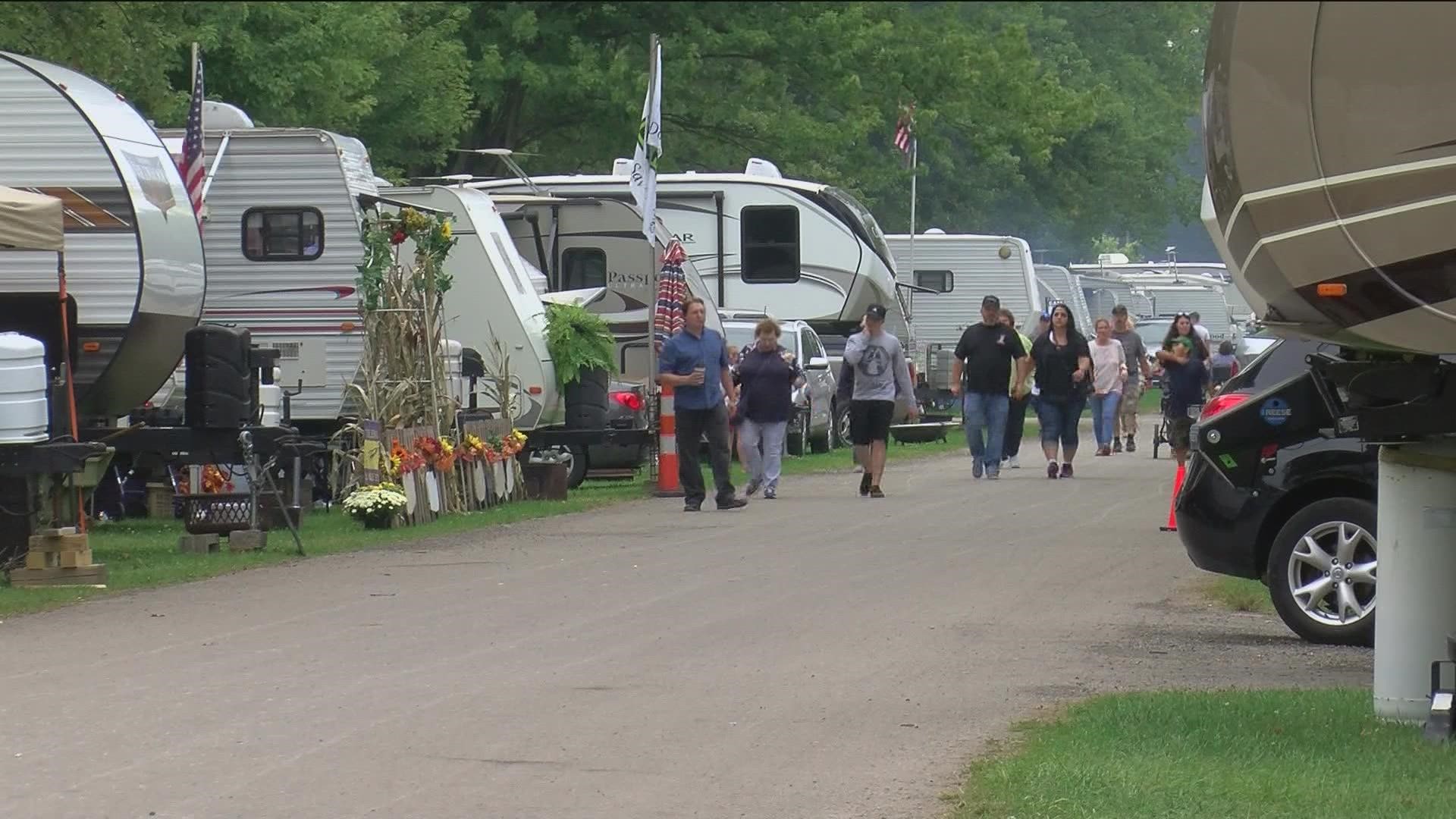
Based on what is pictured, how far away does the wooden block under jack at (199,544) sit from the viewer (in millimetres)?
16547

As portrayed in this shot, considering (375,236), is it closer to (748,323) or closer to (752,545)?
(752,545)

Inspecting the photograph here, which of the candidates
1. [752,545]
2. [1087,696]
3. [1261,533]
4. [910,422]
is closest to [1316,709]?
[1087,696]

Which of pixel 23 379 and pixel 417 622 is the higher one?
pixel 23 379

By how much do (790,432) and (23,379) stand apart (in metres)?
16.4

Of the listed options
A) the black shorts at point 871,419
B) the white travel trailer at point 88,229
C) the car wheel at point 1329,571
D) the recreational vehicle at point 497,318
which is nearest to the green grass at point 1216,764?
the car wheel at point 1329,571

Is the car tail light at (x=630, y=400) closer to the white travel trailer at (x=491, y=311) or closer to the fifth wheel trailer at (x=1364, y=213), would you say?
the white travel trailer at (x=491, y=311)

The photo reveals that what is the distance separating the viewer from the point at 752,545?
55.7 ft

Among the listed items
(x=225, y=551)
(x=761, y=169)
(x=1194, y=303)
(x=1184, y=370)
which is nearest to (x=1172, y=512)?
(x=1184, y=370)

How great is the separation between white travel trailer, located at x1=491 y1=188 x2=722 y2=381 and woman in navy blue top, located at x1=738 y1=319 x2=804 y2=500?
3.87 meters

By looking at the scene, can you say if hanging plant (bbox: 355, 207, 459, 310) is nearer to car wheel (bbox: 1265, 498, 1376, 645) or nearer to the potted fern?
the potted fern

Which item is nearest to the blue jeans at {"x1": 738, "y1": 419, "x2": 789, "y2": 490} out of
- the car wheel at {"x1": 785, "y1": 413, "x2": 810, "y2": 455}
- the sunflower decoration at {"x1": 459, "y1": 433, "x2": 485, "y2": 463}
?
the sunflower decoration at {"x1": 459, "y1": 433, "x2": 485, "y2": 463}

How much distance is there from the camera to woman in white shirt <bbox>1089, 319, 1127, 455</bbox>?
27891 mm

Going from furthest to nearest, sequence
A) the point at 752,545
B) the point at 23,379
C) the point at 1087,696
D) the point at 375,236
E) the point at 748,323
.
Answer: the point at 748,323
the point at 375,236
the point at 752,545
the point at 23,379
the point at 1087,696

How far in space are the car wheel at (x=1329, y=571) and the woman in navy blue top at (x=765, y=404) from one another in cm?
1000
